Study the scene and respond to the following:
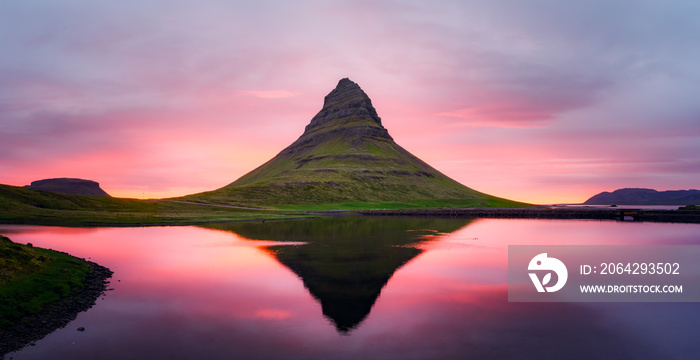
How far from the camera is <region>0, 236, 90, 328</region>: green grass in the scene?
2159cm

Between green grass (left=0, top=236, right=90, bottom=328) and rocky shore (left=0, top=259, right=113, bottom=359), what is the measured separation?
45 centimetres

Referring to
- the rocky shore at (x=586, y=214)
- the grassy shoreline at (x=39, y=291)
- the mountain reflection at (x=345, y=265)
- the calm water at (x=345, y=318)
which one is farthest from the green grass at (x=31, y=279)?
the rocky shore at (x=586, y=214)

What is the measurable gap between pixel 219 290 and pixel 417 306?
1476 centimetres

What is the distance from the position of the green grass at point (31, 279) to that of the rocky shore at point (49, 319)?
450 millimetres

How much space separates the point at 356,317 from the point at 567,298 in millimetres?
15262

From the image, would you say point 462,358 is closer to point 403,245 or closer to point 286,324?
point 286,324

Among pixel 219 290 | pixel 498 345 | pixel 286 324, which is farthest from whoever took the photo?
pixel 219 290

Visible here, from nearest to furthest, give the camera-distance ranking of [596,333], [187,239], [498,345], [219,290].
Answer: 1. [498,345]
2. [596,333]
3. [219,290]
4. [187,239]

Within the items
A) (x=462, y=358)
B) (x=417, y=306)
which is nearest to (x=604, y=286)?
(x=417, y=306)

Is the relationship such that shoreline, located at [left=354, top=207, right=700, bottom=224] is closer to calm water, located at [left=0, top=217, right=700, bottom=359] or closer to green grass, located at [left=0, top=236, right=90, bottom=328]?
calm water, located at [left=0, top=217, right=700, bottom=359]

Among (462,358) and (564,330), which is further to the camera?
(564,330)

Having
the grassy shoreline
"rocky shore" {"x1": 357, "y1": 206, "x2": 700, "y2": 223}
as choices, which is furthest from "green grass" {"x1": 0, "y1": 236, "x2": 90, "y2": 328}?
"rocky shore" {"x1": 357, "y1": 206, "x2": 700, "y2": 223}

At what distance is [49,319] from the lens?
2131cm

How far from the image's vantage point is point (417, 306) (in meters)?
25.2
